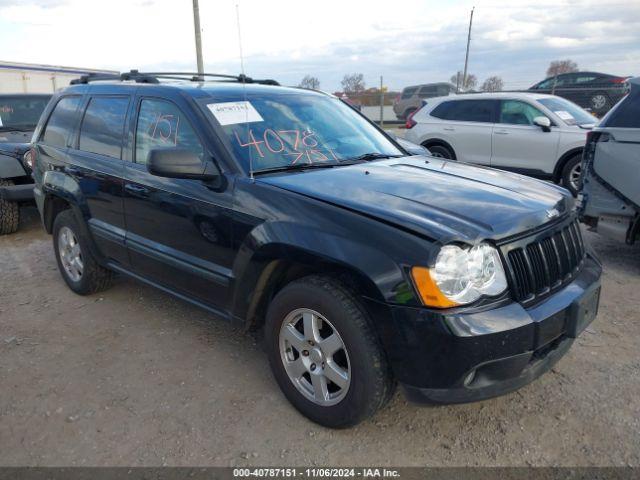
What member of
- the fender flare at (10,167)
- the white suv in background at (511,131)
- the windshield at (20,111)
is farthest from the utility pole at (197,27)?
the fender flare at (10,167)

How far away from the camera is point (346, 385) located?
2496mm

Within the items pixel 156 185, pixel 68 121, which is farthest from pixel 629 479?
pixel 68 121

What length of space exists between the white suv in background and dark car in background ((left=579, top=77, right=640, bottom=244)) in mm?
3293

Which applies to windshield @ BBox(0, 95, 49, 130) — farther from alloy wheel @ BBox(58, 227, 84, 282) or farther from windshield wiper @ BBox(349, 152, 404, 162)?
windshield wiper @ BBox(349, 152, 404, 162)

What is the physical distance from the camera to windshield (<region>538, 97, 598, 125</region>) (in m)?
8.36

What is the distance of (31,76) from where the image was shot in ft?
82.7

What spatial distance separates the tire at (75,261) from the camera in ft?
14.0

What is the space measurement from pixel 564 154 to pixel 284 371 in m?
7.03

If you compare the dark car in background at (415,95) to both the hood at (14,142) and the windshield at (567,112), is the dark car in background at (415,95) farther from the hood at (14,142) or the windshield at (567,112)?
the hood at (14,142)

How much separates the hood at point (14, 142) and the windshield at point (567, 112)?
25.8ft

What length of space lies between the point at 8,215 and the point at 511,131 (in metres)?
7.61

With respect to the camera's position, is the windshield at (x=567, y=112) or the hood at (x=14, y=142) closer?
the hood at (x=14, y=142)

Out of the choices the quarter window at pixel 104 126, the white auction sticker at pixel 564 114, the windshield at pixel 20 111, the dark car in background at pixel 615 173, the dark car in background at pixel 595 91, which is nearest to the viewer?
the quarter window at pixel 104 126

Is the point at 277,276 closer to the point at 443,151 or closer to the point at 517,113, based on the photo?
the point at 517,113
